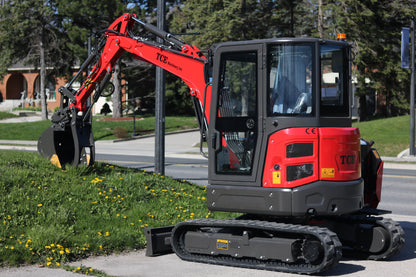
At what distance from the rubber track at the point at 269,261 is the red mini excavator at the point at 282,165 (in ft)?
0.04

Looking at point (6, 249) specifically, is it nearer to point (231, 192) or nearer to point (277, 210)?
point (231, 192)

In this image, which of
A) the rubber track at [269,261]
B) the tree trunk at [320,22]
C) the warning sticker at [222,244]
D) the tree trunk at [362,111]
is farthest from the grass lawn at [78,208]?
the tree trunk at [362,111]

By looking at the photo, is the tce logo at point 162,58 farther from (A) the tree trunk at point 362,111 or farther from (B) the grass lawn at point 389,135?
(A) the tree trunk at point 362,111

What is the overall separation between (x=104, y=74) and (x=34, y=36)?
39.4m

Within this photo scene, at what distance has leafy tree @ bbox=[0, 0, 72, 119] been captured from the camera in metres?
45.9

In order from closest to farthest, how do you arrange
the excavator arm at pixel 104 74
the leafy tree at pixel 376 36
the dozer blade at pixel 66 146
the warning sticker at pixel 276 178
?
the warning sticker at pixel 276 178, the excavator arm at pixel 104 74, the dozer blade at pixel 66 146, the leafy tree at pixel 376 36

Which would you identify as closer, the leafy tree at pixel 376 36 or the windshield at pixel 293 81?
the windshield at pixel 293 81

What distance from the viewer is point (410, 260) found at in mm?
8289

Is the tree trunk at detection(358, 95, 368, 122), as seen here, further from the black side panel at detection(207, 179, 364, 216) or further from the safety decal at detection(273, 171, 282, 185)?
the safety decal at detection(273, 171, 282, 185)

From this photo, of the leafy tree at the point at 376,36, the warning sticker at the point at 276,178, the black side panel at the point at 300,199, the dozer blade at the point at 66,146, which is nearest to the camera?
the black side panel at the point at 300,199

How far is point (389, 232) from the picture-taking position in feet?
26.5

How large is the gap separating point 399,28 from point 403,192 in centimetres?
2777

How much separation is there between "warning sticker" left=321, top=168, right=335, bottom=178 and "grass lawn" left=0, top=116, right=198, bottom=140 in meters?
32.6

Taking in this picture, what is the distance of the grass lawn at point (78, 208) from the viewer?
7.93 m
